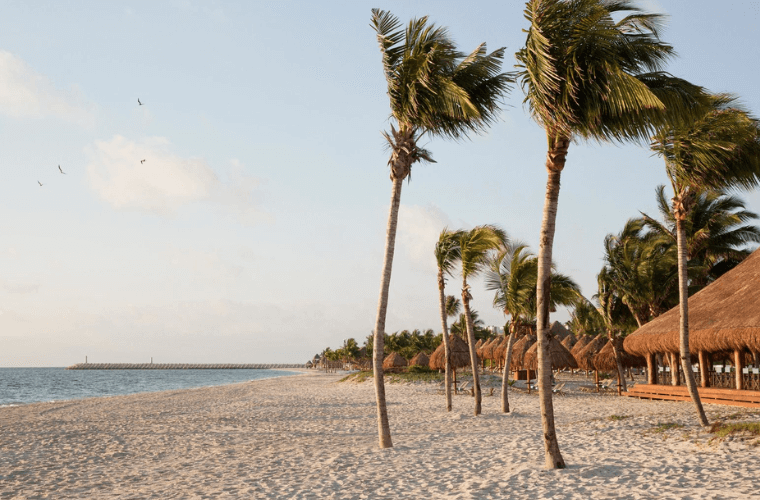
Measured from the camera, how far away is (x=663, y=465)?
28.0ft

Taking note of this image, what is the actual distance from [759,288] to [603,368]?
10669 millimetres

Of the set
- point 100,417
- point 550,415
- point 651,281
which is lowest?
point 100,417

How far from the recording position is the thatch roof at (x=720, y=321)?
16719 mm

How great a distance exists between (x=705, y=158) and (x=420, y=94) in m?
6.05

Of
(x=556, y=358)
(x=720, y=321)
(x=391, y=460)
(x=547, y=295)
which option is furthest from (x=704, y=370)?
(x=547, y=295)

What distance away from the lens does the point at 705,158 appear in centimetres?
1143

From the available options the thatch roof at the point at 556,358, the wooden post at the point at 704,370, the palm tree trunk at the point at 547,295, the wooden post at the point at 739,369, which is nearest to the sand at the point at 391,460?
the palm tree trunk at the point at 547,295

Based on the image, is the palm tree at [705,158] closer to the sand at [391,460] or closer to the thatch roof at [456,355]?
the sand at [391,460]

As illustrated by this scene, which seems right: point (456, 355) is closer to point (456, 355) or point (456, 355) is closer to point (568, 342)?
point (456, 355)

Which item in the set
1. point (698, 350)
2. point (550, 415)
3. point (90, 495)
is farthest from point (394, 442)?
point (698, 350)

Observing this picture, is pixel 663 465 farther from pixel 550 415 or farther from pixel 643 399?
pixel 643 399

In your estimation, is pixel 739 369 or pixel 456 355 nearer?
pixel 739 369

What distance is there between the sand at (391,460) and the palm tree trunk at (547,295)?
49 cm

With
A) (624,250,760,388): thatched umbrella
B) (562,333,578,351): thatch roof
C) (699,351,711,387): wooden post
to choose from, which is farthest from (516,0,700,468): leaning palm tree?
(562,333,578,351): thatch roof
